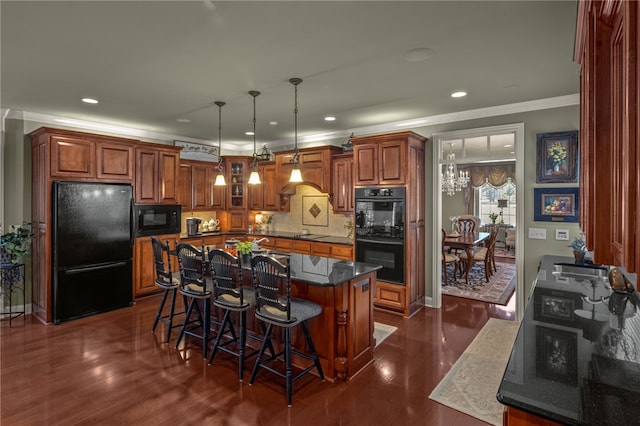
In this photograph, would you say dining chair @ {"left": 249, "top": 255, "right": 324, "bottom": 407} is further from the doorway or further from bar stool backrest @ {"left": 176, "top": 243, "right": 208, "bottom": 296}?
the doorway

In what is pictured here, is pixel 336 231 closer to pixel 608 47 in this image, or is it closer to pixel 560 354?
pixel 560 354

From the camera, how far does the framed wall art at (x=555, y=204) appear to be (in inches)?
154

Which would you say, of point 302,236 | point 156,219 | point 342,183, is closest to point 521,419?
point 342,183

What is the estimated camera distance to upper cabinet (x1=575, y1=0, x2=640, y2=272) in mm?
758

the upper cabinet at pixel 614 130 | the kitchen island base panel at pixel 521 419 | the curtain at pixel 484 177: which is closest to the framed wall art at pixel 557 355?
the kitchen island base panel at pixel 521 419

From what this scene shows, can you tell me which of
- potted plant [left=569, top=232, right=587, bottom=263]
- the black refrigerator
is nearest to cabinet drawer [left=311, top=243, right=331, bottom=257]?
the black refrigerator

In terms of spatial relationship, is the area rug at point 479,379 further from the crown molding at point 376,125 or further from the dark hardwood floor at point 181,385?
the crown molding at point 376,125

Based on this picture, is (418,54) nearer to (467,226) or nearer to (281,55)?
(281,55)

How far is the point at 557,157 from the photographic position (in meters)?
3.97

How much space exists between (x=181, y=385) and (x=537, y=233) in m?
4.26

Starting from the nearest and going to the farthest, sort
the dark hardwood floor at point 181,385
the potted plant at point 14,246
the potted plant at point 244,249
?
the dark hardwood floor at point 181,385, the potted plant at point 244,249, the potted plant at point 14,246

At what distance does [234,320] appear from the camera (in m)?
3.79

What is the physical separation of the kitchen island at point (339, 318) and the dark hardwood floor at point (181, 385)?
143mm

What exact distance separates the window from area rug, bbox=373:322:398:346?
7.41m
